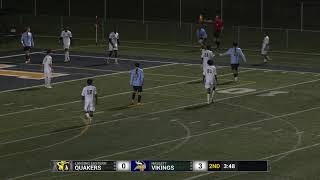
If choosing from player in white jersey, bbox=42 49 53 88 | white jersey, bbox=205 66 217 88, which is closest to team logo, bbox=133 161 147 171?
white jersey, bbox=205 66 217 88

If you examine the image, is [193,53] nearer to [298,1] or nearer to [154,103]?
[298,1]

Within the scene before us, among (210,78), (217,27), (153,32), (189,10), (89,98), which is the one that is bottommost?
(89,98)

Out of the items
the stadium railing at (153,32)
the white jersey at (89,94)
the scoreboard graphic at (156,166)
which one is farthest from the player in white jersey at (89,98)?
the stadium railing at (153,32)

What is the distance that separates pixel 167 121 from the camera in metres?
28.0

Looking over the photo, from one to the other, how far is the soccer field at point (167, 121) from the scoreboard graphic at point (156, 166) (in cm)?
28

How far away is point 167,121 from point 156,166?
8.46 metres

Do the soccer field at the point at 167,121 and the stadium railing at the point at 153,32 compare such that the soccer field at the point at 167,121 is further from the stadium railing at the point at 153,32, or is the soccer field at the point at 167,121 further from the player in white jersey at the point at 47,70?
the stadium railing at the point at 153,32

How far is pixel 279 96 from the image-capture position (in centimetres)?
3322

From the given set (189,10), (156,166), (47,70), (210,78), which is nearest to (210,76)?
(210,78)

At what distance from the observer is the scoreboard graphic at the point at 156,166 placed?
759 inches

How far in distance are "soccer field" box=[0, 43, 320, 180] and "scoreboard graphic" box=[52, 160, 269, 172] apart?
0.91 ft

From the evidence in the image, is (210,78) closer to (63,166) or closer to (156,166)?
(156,166)

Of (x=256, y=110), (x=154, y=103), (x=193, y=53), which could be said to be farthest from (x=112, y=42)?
(x=256, y=110)

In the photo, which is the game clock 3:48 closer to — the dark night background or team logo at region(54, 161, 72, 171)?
team logo at region(54, 161, 72, 171)
